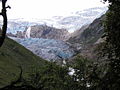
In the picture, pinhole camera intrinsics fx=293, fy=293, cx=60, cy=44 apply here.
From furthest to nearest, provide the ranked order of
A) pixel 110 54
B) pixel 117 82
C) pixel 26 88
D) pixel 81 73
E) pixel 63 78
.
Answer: pixel 63 78
pixel 81 73
pixel 110 54
pixel 117 82
pixel 26 88

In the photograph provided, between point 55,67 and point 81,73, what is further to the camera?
point 55,67

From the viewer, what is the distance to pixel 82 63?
77562 millimetres

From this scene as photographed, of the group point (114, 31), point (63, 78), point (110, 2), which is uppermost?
point (110, 2)

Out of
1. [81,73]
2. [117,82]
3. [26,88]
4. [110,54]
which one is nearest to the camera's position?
[26,88]

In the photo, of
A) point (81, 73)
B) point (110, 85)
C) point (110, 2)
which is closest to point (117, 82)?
point (110, 85)

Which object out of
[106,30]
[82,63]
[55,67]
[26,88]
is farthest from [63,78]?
[26,88]

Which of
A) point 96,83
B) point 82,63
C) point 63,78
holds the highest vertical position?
point 96,83

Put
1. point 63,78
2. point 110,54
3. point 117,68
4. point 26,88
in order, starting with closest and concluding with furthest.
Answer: point 26,88 < point 117,68 < point 110,54 < point 63,78

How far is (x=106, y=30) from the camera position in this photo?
687 inches

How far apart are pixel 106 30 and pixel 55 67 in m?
71.5

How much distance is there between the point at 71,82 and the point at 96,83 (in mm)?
63470

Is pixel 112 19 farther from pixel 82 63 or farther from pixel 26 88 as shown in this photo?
pixel 82 63

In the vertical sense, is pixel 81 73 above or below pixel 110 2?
below

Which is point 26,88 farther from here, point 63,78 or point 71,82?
point 63,78
